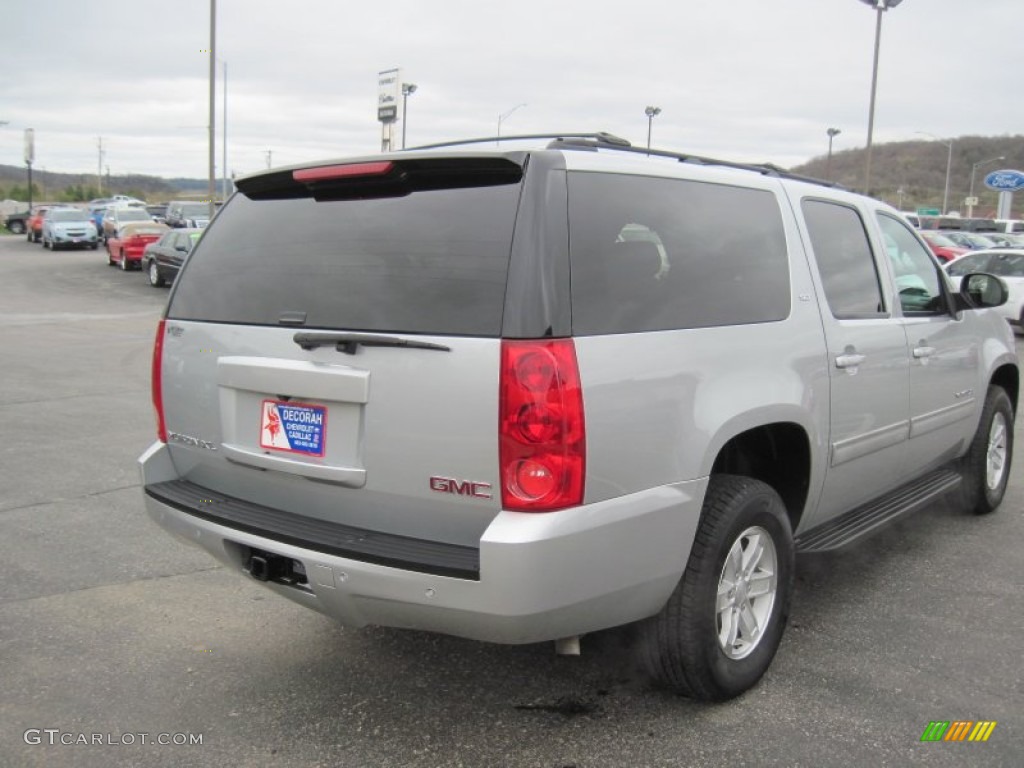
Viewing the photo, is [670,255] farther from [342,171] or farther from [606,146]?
[342,171]

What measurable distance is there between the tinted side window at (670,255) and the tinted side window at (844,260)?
1.04 ft

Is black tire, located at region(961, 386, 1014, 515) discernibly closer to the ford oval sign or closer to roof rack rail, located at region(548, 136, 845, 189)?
roof rack rail, located at region(548, 136, 845, 189)

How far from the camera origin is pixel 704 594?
311 centimetres

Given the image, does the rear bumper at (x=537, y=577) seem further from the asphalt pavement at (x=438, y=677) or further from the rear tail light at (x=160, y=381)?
the rear tail light at (x=160, y=381)

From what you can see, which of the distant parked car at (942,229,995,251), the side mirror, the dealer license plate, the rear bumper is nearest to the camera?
the rear bumper

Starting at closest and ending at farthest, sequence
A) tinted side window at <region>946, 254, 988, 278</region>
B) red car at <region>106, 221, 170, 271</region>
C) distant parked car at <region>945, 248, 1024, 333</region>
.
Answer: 1. distant parked car at <region>945, 248, 1024, 333</region>
2. tinted side window at <region>946, 254, 988, 278</region>
3. red car at <region>106, 221, 170, 271</region>

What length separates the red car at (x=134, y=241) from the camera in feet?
94.9

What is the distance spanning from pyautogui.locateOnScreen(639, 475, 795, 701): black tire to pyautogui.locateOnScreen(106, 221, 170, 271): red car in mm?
28060

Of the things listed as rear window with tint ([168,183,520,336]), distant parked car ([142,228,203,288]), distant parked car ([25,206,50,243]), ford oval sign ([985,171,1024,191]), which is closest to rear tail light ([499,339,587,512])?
rear window with tint ([168,183,520,336])

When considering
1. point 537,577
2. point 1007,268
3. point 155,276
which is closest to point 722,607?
point 537,577

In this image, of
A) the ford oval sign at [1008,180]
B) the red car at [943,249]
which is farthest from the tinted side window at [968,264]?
the ford oval sign at [1008,180]

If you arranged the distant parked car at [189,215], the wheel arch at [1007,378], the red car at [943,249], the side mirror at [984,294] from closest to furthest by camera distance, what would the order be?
the side mirror at [984,294] → the wheel arch at [1007,378] → the red car at [943,249] → the distant parked car at [189,215]

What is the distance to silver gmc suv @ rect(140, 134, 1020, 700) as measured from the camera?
2688 mm

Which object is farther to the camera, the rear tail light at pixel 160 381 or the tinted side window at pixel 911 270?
the tinted side window at pixel 911 270
